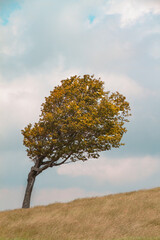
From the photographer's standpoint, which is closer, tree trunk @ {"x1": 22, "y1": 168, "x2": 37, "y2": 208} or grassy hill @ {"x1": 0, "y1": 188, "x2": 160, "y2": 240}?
grassy hill @ {"x1": 0, "y1": 188, "x2": 160, "y2": 240}

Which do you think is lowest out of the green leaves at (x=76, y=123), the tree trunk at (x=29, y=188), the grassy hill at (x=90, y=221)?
the grassy hill at (x=90, y=221)

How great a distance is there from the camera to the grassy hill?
2423cm

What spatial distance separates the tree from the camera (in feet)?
116

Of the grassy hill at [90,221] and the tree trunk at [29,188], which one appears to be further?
the tree trunk at [29,188]

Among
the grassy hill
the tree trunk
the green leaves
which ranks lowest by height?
the grassy hill

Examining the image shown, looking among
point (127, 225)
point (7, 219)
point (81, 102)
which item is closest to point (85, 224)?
point (127, 225)

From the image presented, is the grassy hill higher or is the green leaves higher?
the green leaves

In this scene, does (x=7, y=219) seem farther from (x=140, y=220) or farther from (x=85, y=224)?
(x=140, y=220)

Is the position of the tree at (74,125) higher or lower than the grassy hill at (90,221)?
higher

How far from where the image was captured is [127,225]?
2612 centimetres

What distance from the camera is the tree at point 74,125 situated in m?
35.4

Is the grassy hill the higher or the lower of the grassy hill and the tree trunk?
the lower

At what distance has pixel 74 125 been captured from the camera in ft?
113

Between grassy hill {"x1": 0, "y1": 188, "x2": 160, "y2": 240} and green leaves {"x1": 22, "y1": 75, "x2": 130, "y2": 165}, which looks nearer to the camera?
grassy hill {"x1": 0, "y1": 188, "x2": 160, "y2": 240}
